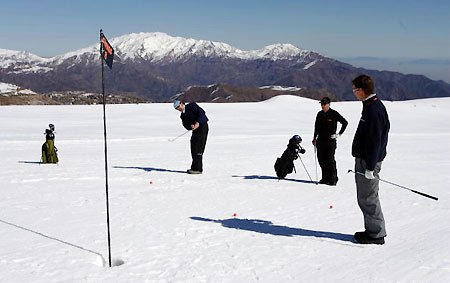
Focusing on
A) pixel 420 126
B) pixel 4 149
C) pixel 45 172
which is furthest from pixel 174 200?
pixel 420 126

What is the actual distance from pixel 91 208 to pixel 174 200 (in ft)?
5.39

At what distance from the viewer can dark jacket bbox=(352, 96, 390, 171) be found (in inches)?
208

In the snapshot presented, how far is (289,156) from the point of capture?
1024 cm

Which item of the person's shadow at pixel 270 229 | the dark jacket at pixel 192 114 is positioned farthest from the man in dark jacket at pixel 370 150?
the dark jacket at pixel 192 114

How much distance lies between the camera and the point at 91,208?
299 inches

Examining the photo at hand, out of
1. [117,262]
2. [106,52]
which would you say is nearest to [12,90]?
[106,52]

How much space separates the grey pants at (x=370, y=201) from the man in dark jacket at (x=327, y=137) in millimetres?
3901

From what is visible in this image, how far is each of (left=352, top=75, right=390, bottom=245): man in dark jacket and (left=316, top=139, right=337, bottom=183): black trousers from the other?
407cm

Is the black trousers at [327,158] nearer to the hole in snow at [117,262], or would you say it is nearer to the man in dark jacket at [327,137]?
the man in dark jacket at [327,137]

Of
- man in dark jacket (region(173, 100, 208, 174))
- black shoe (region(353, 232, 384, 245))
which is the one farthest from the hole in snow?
man in dark jacket (region(173, 100, 208, 174))

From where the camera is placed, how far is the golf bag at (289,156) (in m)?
10.2

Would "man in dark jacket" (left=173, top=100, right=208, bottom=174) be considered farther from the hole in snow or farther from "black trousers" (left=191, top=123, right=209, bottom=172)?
the hole in snow

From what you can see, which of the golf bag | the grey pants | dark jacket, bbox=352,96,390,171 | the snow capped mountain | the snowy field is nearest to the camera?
the snowy field

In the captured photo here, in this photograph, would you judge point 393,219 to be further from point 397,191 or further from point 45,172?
point 45,172
